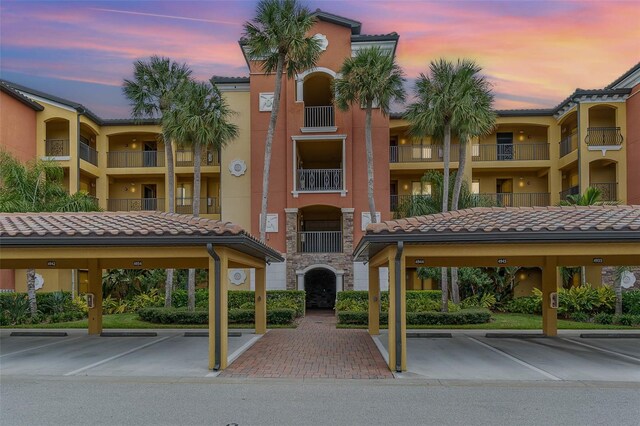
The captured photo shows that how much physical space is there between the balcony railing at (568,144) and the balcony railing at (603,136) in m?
0.73

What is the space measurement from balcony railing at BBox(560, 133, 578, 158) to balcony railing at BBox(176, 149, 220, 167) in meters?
19.9

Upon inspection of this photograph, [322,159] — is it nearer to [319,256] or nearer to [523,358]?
[319,256]

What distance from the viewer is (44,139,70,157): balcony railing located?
26.7 m

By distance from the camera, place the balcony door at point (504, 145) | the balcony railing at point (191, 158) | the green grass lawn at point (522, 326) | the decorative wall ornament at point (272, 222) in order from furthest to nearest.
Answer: the balcony door at point (504, 145), the balcony railing at point (191, 158), the decorative wall ornament at point (272, 222), the green grass lawn at point (522, 326)

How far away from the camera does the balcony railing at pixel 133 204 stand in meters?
29.2

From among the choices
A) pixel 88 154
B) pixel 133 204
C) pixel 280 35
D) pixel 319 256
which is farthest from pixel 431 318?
pixel 88 154

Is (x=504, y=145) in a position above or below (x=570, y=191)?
above

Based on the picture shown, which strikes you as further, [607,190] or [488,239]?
[607,190]

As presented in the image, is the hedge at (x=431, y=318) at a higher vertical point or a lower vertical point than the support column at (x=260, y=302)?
lower

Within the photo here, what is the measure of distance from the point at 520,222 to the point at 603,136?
19.3 meters

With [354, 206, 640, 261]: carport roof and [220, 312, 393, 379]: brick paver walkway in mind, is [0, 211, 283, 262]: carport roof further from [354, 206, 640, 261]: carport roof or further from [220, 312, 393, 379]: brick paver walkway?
[354, 206, 640, 261]: carport roof

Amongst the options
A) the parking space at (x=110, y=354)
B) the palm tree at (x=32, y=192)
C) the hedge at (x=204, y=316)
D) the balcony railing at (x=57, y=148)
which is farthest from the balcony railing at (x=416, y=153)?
the balcony railing at (x=57, y=148)

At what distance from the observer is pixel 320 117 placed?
2417 centimetres

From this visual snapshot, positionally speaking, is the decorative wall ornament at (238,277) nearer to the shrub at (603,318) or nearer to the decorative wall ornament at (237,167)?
the decorative wall ornament at (237,167)
